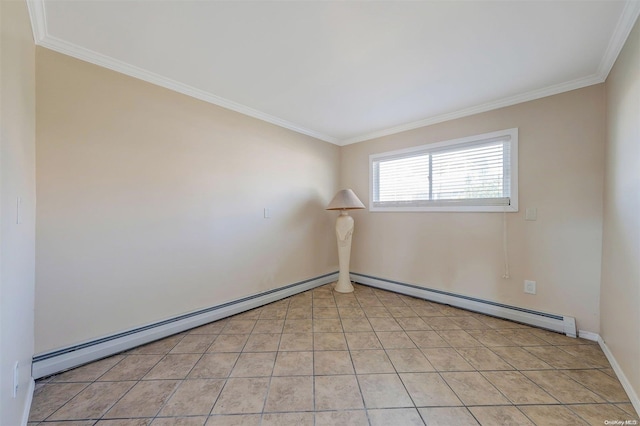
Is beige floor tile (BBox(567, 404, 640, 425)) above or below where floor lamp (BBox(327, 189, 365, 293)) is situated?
below

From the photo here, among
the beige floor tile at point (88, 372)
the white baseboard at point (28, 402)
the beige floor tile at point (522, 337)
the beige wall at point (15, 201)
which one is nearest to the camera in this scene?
the beige wall at point (15, 201)

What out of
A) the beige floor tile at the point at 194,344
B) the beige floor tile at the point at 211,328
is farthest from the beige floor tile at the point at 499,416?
the beige floor tile at the point at 211,328

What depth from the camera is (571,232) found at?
2158 millimetres

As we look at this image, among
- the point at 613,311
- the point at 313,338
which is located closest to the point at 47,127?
the point at 313,338

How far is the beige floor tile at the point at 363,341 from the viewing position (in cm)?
200

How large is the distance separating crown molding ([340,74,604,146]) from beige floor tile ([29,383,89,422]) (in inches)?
151

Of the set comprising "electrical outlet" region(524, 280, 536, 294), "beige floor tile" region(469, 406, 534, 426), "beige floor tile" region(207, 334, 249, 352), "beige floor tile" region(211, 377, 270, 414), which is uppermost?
"electrical outlet" region(524, 280, 536, 294)

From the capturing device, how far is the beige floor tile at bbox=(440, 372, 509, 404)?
142cm

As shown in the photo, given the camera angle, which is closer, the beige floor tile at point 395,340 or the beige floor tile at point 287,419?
the beige floor tile at point 287,419

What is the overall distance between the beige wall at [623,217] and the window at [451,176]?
653 mm

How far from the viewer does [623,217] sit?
1.62 m

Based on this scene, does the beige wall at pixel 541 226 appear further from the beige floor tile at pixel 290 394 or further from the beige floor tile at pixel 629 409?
the beige floor tile at pixel 290 394

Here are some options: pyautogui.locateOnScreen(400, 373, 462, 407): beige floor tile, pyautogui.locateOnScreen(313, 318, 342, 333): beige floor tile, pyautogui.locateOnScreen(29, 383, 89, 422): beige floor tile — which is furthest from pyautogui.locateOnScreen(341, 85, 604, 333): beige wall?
pyautogui.locateOnScreen(29, 383, 89, 422): beige floor tile

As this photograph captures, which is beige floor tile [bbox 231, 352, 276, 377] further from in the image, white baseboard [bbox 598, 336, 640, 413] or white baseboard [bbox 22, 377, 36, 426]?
white baseboard [bbox 598, 336, 640, 413]
